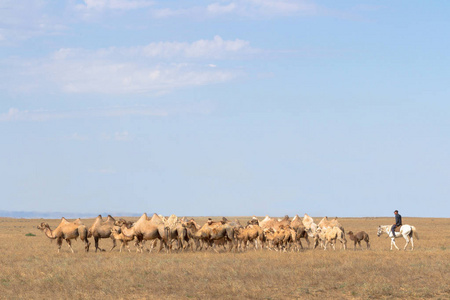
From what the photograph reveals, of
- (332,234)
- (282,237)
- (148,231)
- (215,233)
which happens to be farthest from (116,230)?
(332,234)

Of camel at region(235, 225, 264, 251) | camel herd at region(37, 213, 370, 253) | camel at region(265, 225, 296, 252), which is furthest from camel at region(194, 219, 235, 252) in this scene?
camel at region(265, 225, 296, 252)

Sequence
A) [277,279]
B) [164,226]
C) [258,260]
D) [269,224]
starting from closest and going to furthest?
[277,279] → [258,260] → [164,226] → [269,224]

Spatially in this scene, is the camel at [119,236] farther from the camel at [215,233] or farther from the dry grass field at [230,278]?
the dry grass field at [230,278]

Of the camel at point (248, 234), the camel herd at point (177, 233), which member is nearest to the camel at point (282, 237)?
the camel herd at point (177, 233)

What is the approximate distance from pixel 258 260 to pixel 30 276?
27.2 ft

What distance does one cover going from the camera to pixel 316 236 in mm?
29234

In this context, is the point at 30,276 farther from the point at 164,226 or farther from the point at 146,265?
the point at 164,226

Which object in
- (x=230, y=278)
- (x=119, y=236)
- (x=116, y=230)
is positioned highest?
(x=116, y=230)

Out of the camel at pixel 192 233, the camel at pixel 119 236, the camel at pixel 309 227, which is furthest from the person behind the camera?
the camel at pixel 309 227

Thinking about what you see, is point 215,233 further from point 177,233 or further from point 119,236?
point 119,236

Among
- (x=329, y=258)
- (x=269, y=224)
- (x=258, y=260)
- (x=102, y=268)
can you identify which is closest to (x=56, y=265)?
(x=102, y=268)

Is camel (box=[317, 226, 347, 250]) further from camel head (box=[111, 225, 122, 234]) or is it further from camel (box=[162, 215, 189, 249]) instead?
camel head (box=[111, 225, 122, 234])

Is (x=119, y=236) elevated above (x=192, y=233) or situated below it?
below

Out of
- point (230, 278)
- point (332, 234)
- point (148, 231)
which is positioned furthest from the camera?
point (332, 234)
